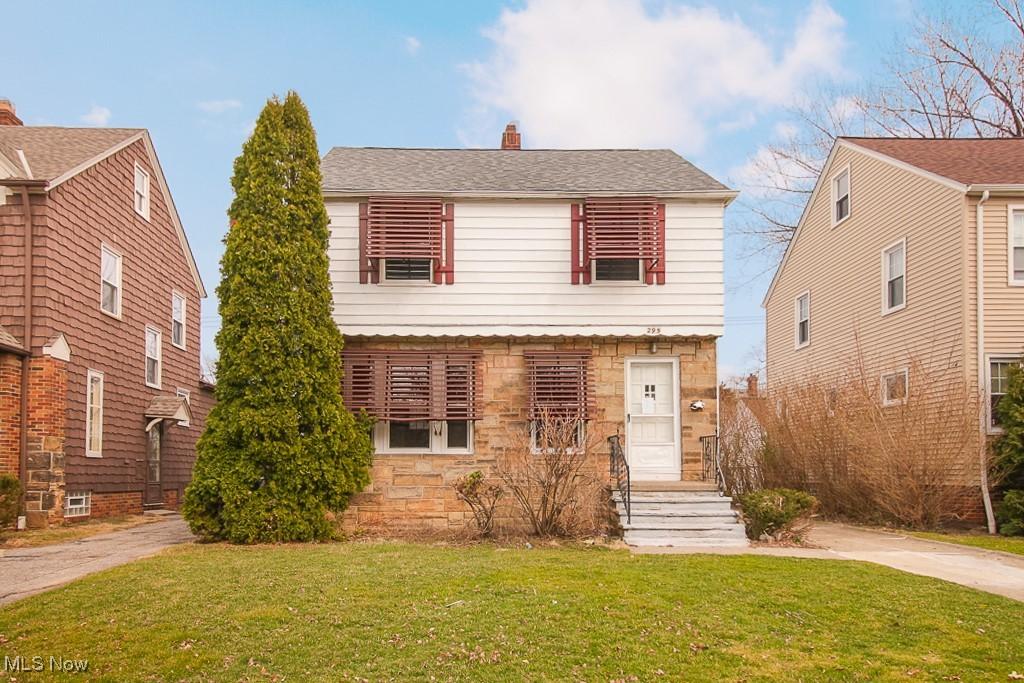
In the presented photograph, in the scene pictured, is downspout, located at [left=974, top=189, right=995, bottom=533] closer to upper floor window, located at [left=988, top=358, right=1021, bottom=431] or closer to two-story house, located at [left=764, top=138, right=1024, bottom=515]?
two-story house, located at [left=764, top=138, right=1024, bottom=515]

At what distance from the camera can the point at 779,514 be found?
1134 centimetres

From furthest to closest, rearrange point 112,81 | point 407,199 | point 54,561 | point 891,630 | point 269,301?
point 112,81, point 407,199, point 269,301, point 54,561, point 891,630


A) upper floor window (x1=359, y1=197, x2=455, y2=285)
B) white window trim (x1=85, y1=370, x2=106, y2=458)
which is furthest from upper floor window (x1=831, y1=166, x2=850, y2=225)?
white window trim (x1=85, y1=370, x2=106, y2=458)

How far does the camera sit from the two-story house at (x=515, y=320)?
513 inches

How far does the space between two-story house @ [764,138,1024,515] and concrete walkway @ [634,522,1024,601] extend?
318 centimetres

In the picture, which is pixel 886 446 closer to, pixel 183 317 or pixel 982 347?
pixel 982 347

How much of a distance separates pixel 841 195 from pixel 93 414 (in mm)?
16410

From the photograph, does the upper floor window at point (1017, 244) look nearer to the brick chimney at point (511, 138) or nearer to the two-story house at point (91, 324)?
the brick chimney at point (511, 138)

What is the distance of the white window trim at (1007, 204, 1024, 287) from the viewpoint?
582 inches

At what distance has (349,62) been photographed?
14.6m

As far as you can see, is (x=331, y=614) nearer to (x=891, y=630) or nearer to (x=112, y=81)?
(x=891, y=630)

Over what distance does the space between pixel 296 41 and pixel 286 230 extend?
15.1ft

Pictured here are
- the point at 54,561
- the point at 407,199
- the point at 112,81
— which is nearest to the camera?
the point at 54,561

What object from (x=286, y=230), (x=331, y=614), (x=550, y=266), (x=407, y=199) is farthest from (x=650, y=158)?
(x=331, y=614)
